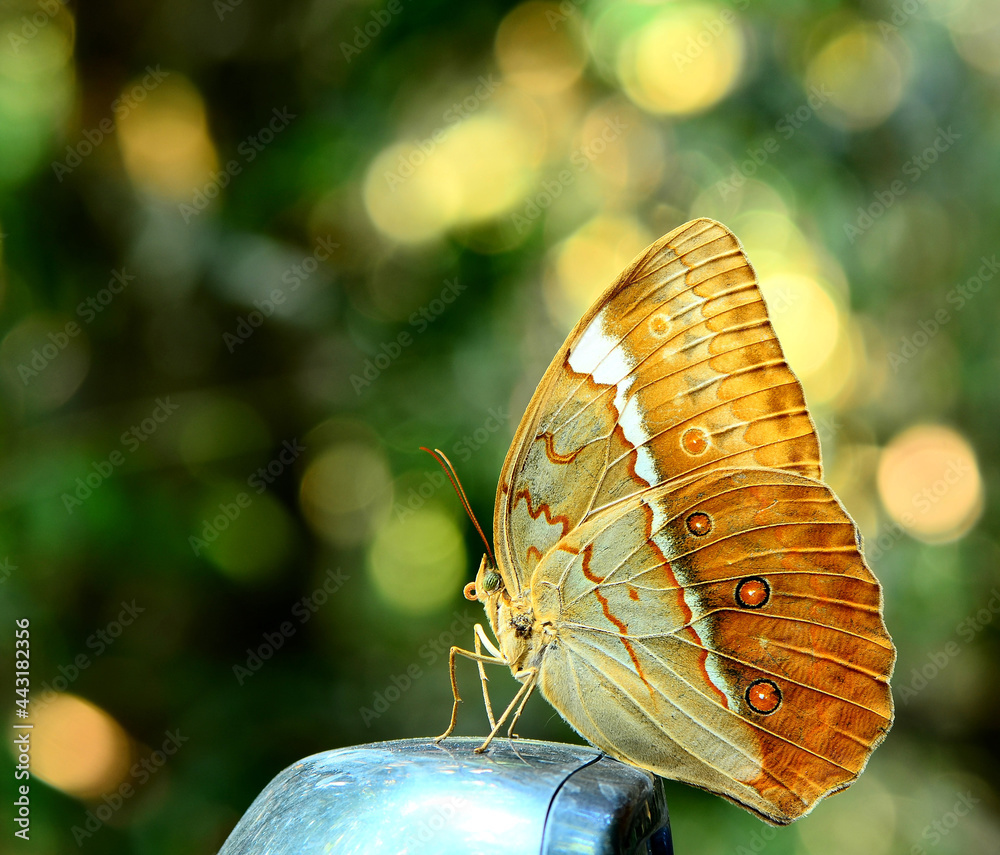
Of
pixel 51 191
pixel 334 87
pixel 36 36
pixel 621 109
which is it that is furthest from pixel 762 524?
pixel 36 36

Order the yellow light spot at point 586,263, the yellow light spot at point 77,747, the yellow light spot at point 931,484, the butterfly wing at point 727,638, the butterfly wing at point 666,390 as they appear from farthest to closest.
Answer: the yellow light spot at point 931,484 → the yellow light spot at point 586,263 → the yellow light spot at point 77,747 → the butterfly wing at point 666,390 → the butterfly wing at point 727,638

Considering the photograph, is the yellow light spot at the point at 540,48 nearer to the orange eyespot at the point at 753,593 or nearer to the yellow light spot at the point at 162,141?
the yellow light spot at the point at 162,141

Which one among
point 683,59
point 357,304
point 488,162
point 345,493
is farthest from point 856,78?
point 345,493

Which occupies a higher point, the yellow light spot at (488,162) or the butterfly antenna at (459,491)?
the yellow light spot at (488,162)

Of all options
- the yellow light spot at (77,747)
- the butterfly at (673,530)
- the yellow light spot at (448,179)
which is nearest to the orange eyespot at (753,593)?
the butterfly at (673,530)

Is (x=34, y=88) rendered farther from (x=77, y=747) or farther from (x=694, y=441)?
(x=694, y=441)
